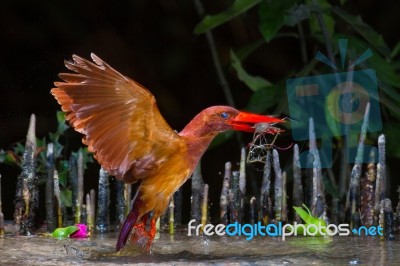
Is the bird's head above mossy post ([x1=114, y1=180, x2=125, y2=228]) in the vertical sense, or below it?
above

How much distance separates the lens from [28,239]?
395cm

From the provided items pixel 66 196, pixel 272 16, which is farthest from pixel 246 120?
pixel 66 196

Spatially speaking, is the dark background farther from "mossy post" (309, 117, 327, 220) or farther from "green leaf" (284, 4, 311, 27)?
"mossy post" (309, 117, 327, 220)

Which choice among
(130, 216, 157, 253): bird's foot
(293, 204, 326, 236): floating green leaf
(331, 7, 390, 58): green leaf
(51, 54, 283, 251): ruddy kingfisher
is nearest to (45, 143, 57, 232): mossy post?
(130, 216, 157, 253): bird's foot

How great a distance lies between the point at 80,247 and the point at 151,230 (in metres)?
0.32

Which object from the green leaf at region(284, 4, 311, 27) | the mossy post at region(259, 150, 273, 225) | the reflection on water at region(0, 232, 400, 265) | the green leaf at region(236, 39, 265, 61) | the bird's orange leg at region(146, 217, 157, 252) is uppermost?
the green leaf at region(284, 4, 311, 27)

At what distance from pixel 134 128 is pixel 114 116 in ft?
0.24

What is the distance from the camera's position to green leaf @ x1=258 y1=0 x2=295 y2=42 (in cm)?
471

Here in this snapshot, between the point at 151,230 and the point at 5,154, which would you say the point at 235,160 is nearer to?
the point at 5,154

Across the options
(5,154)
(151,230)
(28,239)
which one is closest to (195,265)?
(151,230)

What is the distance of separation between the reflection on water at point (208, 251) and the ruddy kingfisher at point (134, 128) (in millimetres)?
187

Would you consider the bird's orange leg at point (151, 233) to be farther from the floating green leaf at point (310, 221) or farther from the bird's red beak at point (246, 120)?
the floating green leaf at point (310, 221)

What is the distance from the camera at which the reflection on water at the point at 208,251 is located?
134 inches

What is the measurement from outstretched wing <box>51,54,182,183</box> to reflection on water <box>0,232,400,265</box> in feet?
1.06
